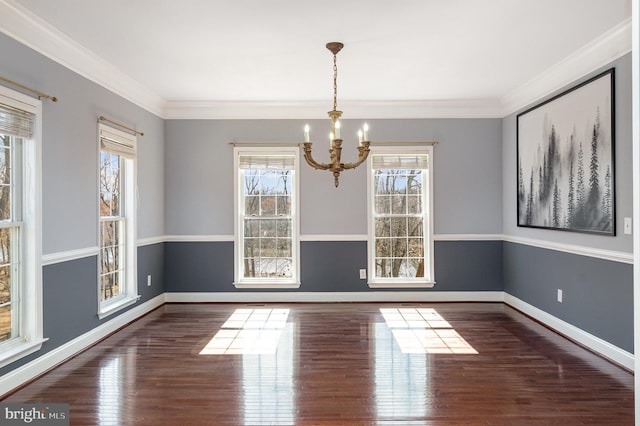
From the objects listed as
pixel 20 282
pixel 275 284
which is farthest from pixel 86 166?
pixel 275 284

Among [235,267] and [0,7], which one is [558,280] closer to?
[235,267]

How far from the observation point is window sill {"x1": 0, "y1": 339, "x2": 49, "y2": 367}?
2.93 meters

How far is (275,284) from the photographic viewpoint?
5.79 m

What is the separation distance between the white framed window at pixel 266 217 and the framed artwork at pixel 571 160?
111 inches

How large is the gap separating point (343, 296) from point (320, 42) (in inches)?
133

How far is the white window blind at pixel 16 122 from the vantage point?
Answer: 2.92 meters

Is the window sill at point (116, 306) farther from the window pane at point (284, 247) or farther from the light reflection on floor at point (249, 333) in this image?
the window pane at point (284, 247)

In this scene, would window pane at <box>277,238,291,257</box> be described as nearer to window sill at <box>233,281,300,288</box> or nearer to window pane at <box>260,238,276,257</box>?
window pane at <box>260,238,276,257</box>

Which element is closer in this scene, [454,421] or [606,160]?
[454,421]

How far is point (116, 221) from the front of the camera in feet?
15.4

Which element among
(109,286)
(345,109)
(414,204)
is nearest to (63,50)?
(109,286)

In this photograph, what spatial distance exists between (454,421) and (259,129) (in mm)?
4247

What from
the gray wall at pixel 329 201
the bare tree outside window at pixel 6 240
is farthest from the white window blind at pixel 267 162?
the bare tree outside window at pixel 6 240

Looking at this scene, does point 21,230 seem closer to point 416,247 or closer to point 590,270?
point 416,247
